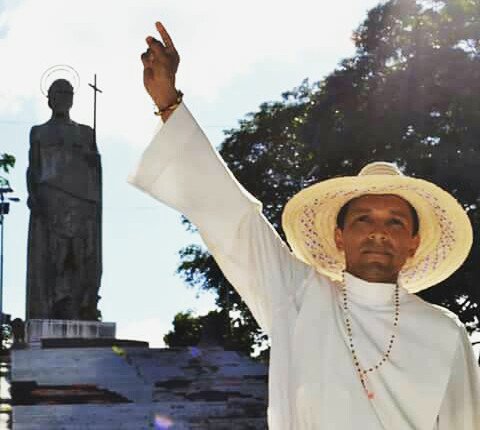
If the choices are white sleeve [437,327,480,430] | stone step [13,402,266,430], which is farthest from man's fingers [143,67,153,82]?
stone step [13,402,266,430]

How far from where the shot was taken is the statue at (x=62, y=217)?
1841cm

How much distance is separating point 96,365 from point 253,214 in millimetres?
11617

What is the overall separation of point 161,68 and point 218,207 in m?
0.48

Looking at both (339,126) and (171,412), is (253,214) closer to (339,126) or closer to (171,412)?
(171,412)

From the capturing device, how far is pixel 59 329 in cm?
1794

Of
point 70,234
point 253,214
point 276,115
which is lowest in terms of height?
point 253,214

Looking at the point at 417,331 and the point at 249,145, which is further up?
the point at 249,145

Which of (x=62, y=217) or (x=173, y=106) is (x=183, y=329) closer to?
(x=62, y=217)

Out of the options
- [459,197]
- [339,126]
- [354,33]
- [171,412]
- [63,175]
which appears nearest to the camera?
[171,412]

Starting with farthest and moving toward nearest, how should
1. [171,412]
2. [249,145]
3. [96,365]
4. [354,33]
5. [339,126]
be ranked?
1. [249,145]
2. [354,33]
3. [339,126]
4. [96,365]
5. [171,412]

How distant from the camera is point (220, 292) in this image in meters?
27.1

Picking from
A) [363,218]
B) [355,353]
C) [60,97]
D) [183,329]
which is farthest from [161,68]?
[183,329]

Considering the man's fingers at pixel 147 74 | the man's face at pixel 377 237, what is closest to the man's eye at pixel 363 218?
the man's face at pixel 377 237

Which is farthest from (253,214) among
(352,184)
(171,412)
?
(171,412)
